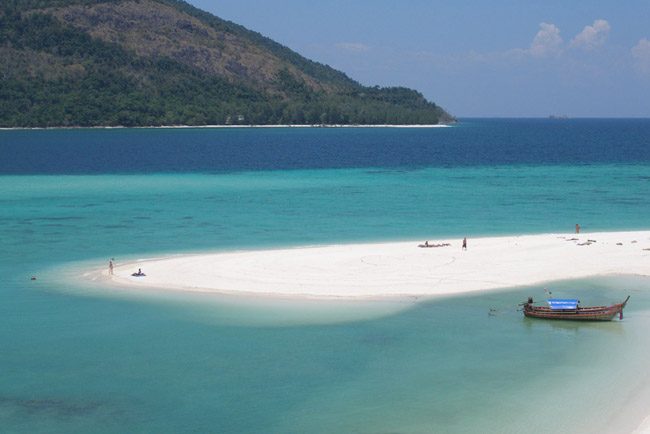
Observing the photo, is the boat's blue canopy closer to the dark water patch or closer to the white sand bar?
the white sand bar

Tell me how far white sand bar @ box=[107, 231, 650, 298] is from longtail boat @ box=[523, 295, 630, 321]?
5.05m

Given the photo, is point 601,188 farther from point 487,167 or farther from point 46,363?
point 46,363

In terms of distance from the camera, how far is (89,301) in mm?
35156

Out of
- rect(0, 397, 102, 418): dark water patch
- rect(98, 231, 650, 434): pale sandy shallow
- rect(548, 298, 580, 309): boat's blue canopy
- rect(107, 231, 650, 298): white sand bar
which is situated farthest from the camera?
rect(107, 231, 650, 298): white sand bar

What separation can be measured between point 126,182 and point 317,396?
68.6 meters

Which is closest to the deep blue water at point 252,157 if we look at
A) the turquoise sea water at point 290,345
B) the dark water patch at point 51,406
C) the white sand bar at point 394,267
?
the turquoise sea water at point 290,345

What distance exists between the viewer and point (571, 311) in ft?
103

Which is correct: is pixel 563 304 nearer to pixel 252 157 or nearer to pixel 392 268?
pixel 392 268

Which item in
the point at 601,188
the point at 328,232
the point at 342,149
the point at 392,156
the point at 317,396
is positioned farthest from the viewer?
the point at 342,149

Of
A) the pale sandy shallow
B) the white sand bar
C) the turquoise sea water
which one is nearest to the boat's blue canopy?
the turquoise sea water

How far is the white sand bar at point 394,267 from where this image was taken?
121 feet

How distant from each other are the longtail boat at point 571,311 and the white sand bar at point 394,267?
5052 mm

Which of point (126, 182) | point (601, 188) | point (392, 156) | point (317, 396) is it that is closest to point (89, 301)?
point (317, 396)

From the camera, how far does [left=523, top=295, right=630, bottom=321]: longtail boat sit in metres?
31.1
